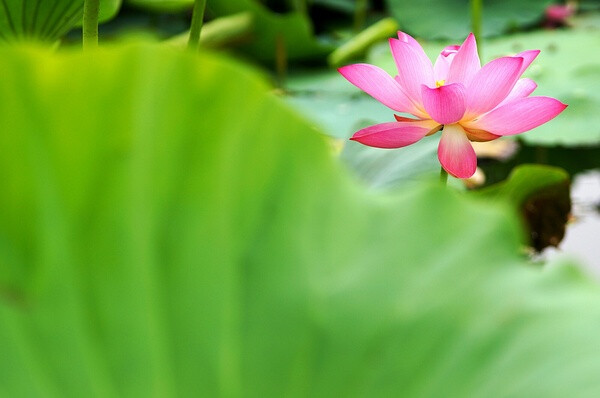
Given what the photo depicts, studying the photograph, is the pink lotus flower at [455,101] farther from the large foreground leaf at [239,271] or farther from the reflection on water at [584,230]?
the reflection on water at [584,230]

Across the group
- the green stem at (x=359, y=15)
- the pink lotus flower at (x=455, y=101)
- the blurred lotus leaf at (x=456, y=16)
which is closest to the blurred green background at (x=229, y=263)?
the pink lotus flower at (x=455, y=101)

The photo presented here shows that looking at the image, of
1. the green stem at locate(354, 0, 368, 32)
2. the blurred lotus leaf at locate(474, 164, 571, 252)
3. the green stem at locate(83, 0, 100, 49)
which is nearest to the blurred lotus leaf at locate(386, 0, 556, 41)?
the green stem at locate(354, 0, 368, 32)

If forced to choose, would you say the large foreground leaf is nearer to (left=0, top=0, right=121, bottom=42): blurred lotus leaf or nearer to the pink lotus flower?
the pink lotus flower

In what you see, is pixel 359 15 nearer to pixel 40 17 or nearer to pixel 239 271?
pixel 40 17

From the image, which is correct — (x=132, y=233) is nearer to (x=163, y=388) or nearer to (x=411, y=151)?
(x=163, y=388)

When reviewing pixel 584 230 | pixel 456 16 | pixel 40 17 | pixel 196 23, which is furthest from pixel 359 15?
pixel 196 23

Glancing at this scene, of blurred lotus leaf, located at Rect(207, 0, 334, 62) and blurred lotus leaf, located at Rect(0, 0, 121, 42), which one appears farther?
blurred lotus leaf, located at Rect(207, 0, 334, 62)
